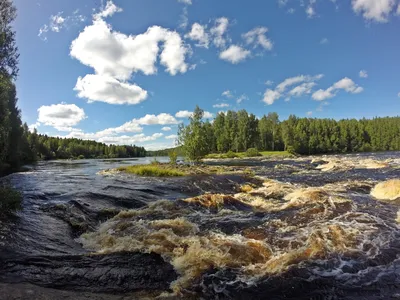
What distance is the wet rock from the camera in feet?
24.6

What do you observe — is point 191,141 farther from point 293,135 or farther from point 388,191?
point 293,135

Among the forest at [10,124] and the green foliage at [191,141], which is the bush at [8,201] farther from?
the green foliage at [191,141]

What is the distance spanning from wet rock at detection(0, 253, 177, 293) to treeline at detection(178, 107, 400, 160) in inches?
4322

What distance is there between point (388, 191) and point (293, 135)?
4556 inches

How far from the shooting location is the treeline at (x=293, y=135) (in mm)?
131625

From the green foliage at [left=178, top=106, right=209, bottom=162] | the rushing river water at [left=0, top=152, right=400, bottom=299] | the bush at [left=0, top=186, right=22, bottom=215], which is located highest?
the green foliage at [left=178, top=106, right=209, bottom=162]

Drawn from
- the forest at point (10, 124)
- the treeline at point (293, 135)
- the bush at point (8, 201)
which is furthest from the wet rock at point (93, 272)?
the treeline at point (293, 135)

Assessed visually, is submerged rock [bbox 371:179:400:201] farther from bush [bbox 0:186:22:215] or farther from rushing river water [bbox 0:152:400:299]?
bush [bbox 0:186:22:215]

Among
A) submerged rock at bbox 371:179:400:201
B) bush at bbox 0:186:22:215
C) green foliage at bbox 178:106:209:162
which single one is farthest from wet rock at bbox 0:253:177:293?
green foliage at bbox 178:106:209:162

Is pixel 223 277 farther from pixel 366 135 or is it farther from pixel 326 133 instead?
pixel 366 135

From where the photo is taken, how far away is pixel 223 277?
825cm

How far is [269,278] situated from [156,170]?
3747cm

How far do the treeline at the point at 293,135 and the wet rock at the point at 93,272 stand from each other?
10979 centimetres

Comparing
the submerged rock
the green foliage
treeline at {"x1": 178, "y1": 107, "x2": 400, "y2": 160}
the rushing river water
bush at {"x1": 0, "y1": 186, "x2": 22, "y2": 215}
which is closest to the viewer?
the rushing river water
